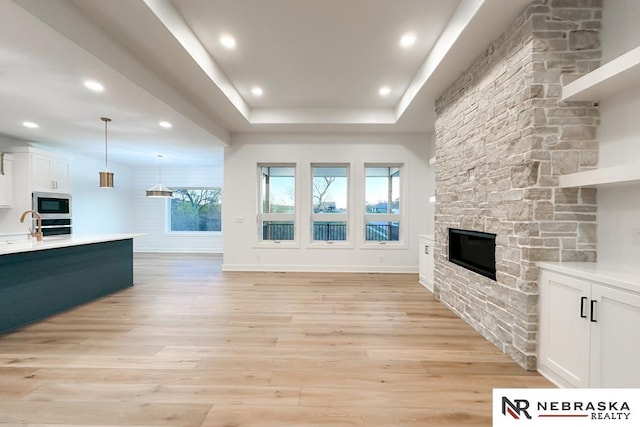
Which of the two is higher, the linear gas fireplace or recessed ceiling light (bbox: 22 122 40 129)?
recessed ceiling light (bbox: 22 122 40 129)

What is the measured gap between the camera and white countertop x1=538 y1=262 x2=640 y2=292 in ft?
5.44

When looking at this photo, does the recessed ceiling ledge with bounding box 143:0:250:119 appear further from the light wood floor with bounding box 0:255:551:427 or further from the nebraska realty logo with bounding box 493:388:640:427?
the nebraska realty logo with bounding box 493:388:640:427

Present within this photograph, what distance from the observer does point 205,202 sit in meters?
9.08

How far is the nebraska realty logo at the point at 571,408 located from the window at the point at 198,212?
8566mm

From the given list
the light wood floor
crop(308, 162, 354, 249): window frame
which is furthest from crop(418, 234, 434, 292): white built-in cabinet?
crop(308, 162, 354, 249): window frame

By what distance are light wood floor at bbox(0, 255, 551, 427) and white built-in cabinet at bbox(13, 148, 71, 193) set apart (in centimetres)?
369

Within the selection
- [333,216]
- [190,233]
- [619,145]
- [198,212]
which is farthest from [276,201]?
[619,145]

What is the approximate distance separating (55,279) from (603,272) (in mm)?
5430

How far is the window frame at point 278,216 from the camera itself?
6.07 meters

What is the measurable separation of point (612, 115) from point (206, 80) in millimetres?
4003

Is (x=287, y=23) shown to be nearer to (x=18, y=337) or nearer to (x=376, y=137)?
(x=376, y=137)

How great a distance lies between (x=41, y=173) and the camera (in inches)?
227

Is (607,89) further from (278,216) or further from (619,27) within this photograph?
(278,216)

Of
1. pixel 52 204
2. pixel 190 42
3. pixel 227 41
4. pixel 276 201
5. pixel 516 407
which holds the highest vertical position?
pixel 227 41
